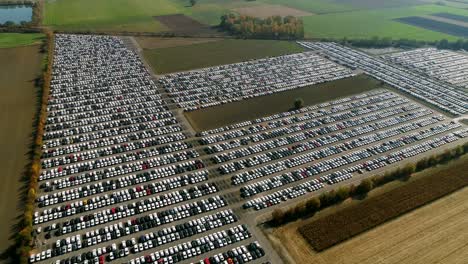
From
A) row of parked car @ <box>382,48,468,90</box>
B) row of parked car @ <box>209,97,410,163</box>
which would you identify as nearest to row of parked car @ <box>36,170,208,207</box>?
row of parked car @ <box>209,97,410,163</box>

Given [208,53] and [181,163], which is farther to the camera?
[208,53]

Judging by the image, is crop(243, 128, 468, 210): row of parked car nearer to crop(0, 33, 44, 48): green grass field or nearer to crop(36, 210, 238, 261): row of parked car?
crop(36, 210, 238, 261): row of parked car

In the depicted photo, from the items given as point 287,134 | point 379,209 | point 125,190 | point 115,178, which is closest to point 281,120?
point 287,134

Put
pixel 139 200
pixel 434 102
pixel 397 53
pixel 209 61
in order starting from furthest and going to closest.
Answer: pixel 397 53, pixel 209 61, pixel 434 102, pixel 139 200

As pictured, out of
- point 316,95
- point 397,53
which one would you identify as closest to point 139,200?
point 316,95

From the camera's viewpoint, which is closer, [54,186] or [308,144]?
[54,186]

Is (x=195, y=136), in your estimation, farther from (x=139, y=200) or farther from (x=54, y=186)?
(x=54, y=186)

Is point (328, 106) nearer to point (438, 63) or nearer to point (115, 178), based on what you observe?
point (438, 63)
